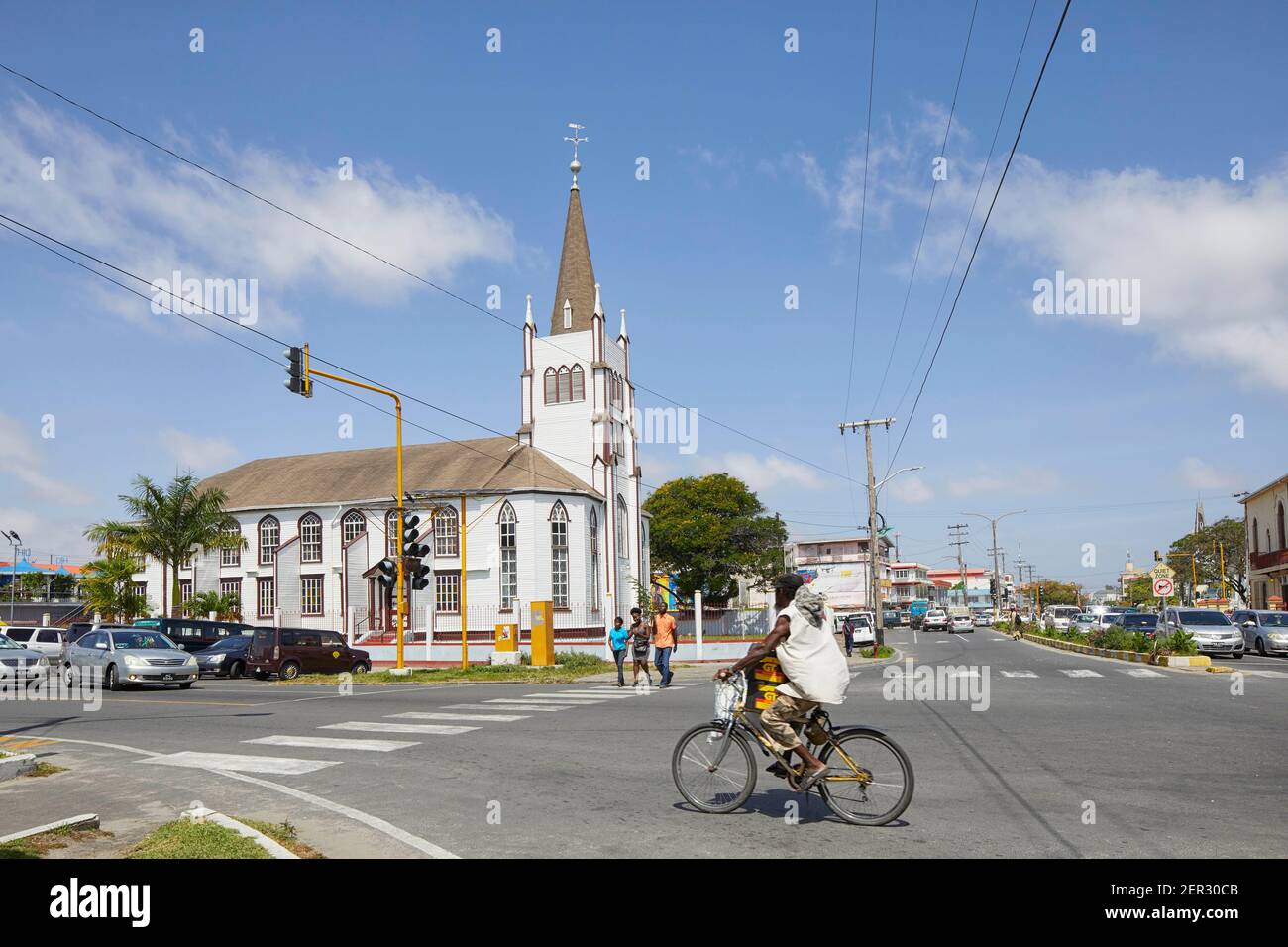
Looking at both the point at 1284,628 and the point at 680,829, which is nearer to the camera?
the point at 680,829

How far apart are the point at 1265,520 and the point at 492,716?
63.8 metres

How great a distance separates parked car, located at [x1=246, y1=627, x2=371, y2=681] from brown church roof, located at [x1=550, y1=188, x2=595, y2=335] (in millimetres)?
26465

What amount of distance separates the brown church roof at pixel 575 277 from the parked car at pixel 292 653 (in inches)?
1042

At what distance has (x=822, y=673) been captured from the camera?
7184 millimetres

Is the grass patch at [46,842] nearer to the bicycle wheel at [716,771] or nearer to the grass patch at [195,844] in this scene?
the grass patch at [195,844]

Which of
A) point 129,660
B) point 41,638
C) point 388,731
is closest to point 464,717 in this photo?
point 388,731

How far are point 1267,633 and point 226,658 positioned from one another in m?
32.7

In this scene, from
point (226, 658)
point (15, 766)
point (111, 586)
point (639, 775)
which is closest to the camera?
point (639, 775)

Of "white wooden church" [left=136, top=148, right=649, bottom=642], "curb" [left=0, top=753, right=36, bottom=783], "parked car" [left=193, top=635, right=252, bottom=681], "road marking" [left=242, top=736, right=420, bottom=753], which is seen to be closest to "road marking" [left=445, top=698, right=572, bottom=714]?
"road marking" [left=242, top=736, right=420, bottom=753]

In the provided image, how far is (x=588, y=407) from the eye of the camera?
4969 cm

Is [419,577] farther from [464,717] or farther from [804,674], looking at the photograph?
[804,674]

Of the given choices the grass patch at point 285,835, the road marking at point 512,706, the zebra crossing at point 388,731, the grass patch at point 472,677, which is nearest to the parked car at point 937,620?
the grass patch at point 472,677
